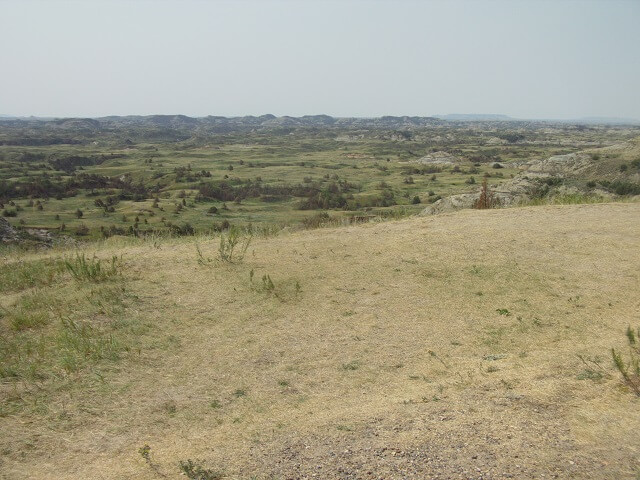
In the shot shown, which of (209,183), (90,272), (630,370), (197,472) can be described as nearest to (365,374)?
(197,472)

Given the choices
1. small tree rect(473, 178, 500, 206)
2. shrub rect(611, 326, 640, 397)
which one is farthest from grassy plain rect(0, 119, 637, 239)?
shrub rect(611, 326, 640, 397)

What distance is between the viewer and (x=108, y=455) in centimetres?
509

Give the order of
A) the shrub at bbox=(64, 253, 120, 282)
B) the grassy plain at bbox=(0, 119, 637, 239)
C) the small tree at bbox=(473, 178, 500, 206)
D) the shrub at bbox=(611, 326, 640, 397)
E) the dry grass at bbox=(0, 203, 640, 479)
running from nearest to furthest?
the dry grass at bbox=(0, 203, 640, 479) < the shrub at bbox=(611, 326, 640, 397) < the shrub at bbox=(64, 253, 120, 282) < the small tree at bbox=(473, 178, 500, 206) < the grassy plain at bbox=(0, 119, 637, 239)

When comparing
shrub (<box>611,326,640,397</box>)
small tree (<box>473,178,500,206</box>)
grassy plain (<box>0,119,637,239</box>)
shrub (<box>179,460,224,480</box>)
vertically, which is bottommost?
grassy plain (<box>0,119,637,239</box>)

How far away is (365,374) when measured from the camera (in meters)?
6.87

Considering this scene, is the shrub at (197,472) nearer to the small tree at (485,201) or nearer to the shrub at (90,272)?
the shrub at (90,272)

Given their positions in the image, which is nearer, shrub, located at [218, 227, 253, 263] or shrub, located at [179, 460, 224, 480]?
shrub, located at [179, 460, 224, 480]

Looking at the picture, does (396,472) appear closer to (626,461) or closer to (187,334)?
(626,461)

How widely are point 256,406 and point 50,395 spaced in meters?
2.88

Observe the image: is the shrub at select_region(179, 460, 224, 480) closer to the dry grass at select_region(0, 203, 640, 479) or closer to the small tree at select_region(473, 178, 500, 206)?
the dry grass at select_region(0, 203, 640, 479)

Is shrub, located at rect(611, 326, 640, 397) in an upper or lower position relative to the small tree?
lower

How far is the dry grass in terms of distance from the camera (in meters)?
4.81

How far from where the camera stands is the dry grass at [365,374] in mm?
4809

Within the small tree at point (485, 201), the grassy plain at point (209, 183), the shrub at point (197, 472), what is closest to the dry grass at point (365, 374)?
the shrub at point (197, 472)
